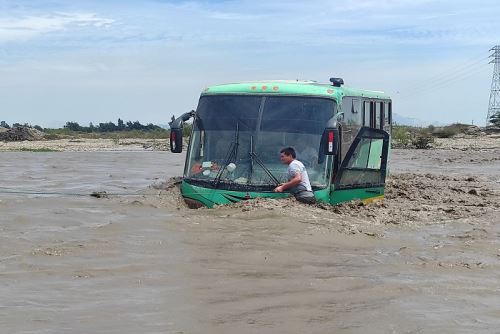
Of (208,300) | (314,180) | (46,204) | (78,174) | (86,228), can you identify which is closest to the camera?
(208,300)

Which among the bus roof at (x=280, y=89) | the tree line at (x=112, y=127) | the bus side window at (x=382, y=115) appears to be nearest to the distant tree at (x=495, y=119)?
the tree line at (x=112, y=127)

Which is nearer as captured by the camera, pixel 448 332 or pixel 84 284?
pixel 448 332

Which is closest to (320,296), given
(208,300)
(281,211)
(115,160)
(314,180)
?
(208,300)

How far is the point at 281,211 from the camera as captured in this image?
10594mm

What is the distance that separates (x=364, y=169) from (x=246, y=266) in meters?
5.78

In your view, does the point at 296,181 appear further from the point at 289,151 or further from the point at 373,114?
the point at 373,114

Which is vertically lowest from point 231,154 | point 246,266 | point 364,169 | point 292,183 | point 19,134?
point 246,266

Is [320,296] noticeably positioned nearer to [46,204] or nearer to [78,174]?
[46,204]

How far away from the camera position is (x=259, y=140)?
11.8 metres

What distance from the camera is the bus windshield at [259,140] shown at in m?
11.6

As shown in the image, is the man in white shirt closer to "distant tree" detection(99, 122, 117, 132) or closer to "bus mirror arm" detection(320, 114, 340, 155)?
"bus mirror arm" detection(320, 114, 340, 155)

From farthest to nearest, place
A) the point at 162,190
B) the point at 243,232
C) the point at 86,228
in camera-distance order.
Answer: the point at 162,190, the point at 86,228, the point at 243,232

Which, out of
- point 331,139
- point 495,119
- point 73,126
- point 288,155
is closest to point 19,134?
point 73,126

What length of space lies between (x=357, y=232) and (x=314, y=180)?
181 cm
